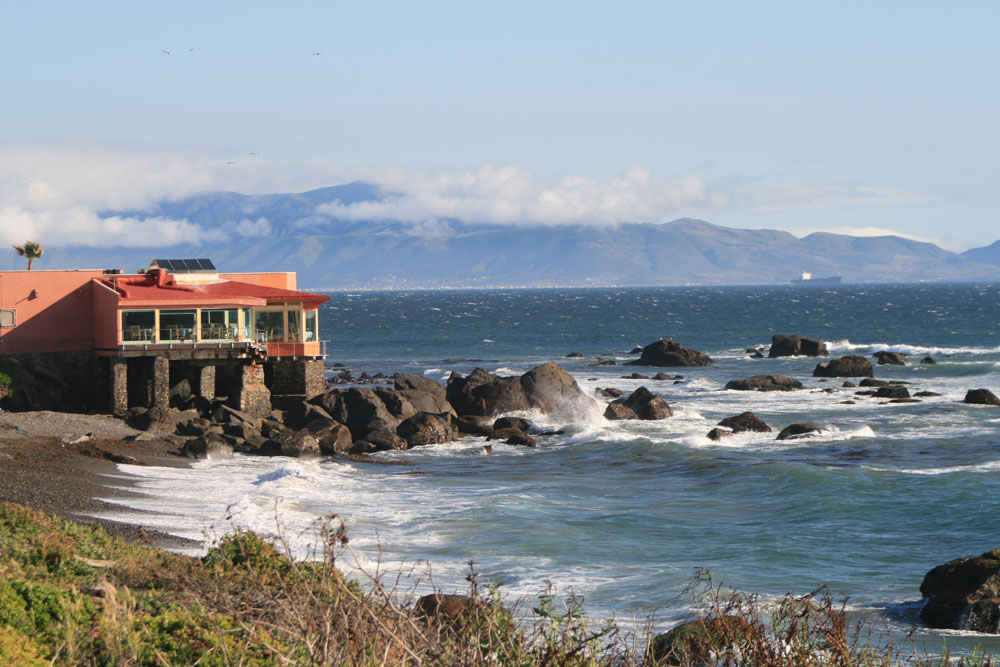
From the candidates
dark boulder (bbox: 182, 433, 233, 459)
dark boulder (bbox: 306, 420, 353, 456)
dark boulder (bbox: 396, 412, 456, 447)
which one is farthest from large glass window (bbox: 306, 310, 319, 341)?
dark boulder (bbox: 182, 433, 233, 459)

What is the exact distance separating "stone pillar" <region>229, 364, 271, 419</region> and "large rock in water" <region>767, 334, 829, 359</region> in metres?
39.8

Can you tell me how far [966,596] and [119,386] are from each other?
87.9 feet

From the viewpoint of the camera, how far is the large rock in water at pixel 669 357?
62.5m

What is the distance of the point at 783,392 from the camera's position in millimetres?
47281

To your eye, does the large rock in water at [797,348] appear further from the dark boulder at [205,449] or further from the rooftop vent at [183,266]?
the dark boulder at [205,449]

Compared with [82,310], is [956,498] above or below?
below

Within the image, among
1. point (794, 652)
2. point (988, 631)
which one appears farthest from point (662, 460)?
point (794, 652)

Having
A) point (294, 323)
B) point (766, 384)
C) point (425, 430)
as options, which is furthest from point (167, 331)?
point (766, 384)

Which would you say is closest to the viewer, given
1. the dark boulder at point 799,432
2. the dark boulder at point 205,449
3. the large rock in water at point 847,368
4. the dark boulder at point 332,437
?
the dark boulder at point 205,449

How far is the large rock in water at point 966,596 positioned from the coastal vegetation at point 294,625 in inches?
51.0

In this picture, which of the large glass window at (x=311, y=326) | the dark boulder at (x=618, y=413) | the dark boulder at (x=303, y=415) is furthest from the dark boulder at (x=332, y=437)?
the dark boulder at (x=618, y=413)

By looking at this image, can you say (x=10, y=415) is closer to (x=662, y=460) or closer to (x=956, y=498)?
(x=662, y=460)

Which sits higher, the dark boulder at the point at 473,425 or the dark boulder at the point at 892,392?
the dark boulder at the point at 892,392

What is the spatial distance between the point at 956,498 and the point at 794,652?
18.1 meters
